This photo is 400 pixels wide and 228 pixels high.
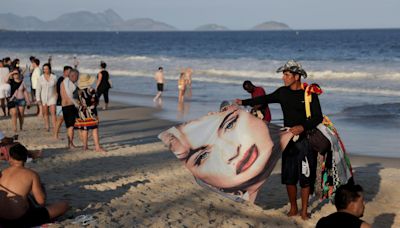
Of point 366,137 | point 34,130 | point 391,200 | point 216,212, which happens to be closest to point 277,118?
point 366,137

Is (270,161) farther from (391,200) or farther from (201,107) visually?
(201,107)

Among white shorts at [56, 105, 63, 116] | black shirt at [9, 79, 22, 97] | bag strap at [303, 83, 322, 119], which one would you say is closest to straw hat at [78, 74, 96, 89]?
white shorts at [56, 105, 63, 116]

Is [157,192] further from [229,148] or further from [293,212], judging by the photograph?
[293,212]

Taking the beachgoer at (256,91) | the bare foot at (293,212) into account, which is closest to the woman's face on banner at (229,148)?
the bare foot at (293,212)

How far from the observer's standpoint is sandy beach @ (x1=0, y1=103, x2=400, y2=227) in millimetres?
6754

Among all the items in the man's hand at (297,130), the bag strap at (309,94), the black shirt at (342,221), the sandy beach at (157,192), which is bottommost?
the sandy beach at (157,192)

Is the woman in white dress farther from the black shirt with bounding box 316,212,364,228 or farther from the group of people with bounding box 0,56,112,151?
the black shirt with bounding box 316,212,364,228

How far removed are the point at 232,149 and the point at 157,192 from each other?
169 centimetres

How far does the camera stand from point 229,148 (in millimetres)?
6594

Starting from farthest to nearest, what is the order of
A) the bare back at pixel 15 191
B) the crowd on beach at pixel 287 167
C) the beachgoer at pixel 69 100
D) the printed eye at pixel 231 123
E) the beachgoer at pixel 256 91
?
the beachgoer at pixel 69 100, the beachgoer at pixel 256 91, the printed eye at pixel 231 123, the bare back at pixel 15 191, the crowd on beach at pixel 287 167

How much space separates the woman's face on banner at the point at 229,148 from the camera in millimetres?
6504

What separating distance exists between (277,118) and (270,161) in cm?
911

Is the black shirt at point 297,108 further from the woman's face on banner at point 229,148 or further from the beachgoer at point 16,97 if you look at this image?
the beachgoer at point 16,97

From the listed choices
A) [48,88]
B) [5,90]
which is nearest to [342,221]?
[48,88]
